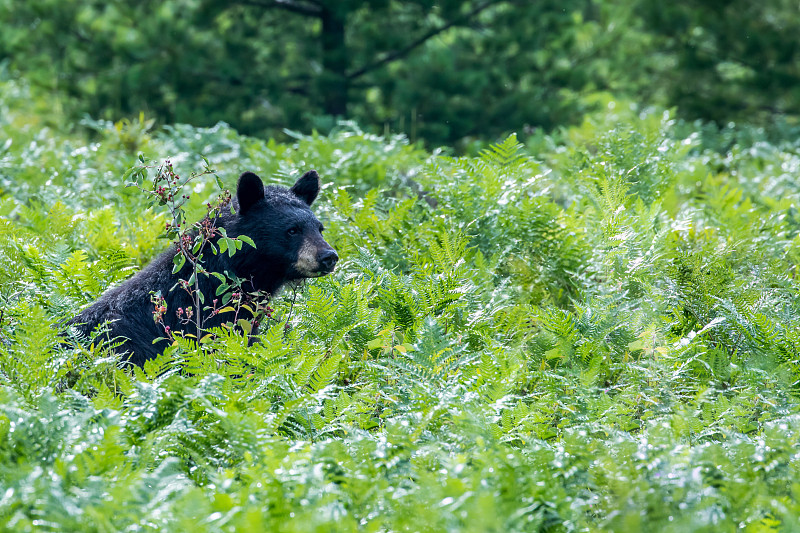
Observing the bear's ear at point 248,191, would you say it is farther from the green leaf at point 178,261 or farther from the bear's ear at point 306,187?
the green leaf at point 178,261

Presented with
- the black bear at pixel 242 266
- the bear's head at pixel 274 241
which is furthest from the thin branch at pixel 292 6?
the bear's head at pixel 274 241

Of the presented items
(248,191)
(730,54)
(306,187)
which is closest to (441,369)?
(248,191)

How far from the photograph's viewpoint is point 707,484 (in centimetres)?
353

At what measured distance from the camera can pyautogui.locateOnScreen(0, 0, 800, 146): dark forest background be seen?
506 inches

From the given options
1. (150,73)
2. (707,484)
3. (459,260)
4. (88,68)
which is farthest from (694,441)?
(88,68)

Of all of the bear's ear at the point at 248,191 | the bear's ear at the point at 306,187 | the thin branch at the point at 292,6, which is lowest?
the bear's ear at the point at 306,187

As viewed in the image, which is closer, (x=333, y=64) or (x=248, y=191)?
(x=248, y=191)

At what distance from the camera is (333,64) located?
43.4ft

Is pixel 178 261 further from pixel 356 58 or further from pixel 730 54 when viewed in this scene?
pixel 730 54

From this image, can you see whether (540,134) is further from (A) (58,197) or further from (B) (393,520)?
(B) (393,520)

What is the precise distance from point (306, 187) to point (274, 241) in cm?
74

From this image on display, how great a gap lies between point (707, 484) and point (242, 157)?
26.2ft

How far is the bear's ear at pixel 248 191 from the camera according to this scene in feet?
18.8

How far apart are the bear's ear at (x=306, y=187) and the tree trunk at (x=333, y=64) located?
691 centimetres
